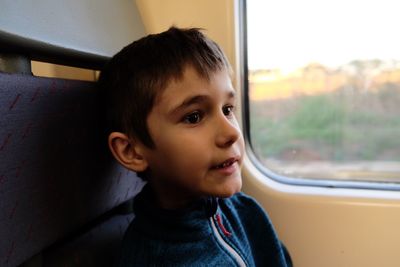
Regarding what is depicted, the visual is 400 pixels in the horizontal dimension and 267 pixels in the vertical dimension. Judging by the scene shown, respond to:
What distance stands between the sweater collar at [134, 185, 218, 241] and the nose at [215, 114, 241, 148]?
0.55 ft

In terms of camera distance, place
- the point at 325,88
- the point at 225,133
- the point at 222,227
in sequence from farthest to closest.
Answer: the point at 325,88 → the point at 222,227 → the point at 225,133

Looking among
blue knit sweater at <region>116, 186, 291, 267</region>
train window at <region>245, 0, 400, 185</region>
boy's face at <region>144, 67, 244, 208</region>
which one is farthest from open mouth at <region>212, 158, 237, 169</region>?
train window at <region>245, 0, 400, 185</region>

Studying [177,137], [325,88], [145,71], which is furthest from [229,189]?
[325,88]

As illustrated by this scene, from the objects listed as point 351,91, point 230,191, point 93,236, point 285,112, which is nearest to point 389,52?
point 351,91

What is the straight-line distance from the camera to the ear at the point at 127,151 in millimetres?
748

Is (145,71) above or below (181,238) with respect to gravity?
above

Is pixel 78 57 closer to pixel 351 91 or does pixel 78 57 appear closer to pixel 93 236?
pixel 93 236

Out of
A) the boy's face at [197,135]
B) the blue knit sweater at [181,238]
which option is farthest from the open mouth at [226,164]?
the blue knit sweater at [181,238]

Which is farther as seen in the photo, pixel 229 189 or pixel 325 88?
pixel 325 88

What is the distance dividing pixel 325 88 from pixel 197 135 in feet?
2.04

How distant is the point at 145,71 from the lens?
2.38 ft

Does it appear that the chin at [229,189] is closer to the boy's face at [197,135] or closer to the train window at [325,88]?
the boy's face at [197,135]

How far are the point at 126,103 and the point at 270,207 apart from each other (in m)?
0.61

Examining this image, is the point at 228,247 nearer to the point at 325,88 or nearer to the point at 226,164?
the point at 226,164
